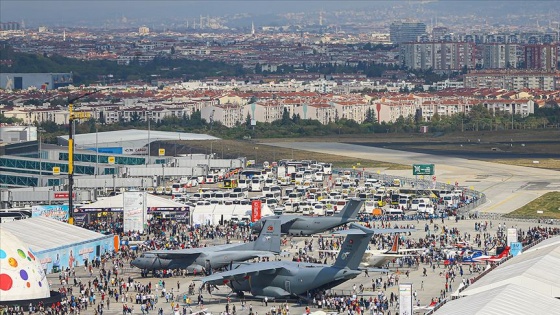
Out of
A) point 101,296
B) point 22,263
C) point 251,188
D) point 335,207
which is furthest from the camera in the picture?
point 251,188

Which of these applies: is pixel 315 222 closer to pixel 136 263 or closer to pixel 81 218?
pixel 81 218

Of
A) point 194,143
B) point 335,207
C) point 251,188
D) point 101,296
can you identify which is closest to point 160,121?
point 194,143

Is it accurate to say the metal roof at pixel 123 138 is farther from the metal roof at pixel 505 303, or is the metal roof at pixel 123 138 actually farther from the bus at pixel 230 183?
the metal roof at pixel 505 303

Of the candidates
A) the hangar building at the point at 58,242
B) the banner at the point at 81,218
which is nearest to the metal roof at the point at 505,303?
the hangar building at the point at 58,242

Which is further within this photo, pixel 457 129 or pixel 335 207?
pixel 457 129

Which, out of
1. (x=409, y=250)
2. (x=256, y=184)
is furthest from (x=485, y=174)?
(x=409, y=250)

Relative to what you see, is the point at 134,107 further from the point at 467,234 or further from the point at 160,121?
the point at 467,234
